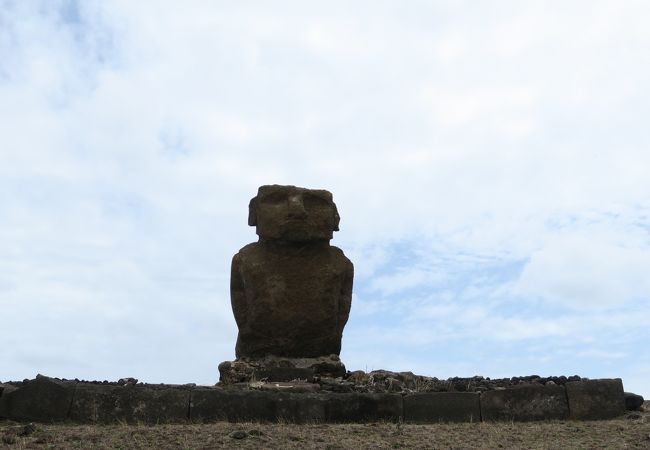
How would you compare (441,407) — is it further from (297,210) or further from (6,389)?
(6,389)

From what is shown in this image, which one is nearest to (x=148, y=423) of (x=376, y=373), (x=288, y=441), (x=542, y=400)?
(x=288, y=441)

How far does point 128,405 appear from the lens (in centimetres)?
1051

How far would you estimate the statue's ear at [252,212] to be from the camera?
45.0ft

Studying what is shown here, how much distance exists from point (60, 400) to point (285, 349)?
3.81 m

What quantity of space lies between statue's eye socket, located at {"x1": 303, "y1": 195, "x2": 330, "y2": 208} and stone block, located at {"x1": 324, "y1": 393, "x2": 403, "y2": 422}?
3649mm

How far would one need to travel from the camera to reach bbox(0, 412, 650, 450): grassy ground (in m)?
9.23

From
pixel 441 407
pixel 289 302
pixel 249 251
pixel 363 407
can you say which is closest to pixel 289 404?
pixel 363 407

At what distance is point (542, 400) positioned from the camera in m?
11.0

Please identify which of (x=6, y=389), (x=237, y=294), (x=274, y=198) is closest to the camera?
(x=6, y=389)

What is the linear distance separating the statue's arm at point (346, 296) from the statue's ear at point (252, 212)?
1.59 metres

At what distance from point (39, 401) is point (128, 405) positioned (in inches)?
42.0

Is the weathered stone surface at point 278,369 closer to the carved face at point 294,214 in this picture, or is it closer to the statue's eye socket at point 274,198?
the carved face at point 294,214

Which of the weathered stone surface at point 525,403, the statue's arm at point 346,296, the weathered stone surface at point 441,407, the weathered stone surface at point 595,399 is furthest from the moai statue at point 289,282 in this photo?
the weathered stone surface at point 595,399

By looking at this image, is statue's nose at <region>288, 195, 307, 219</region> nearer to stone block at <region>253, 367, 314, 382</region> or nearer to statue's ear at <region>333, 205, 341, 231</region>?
statue's ear at <region>333, 205, 341, 231</region>
